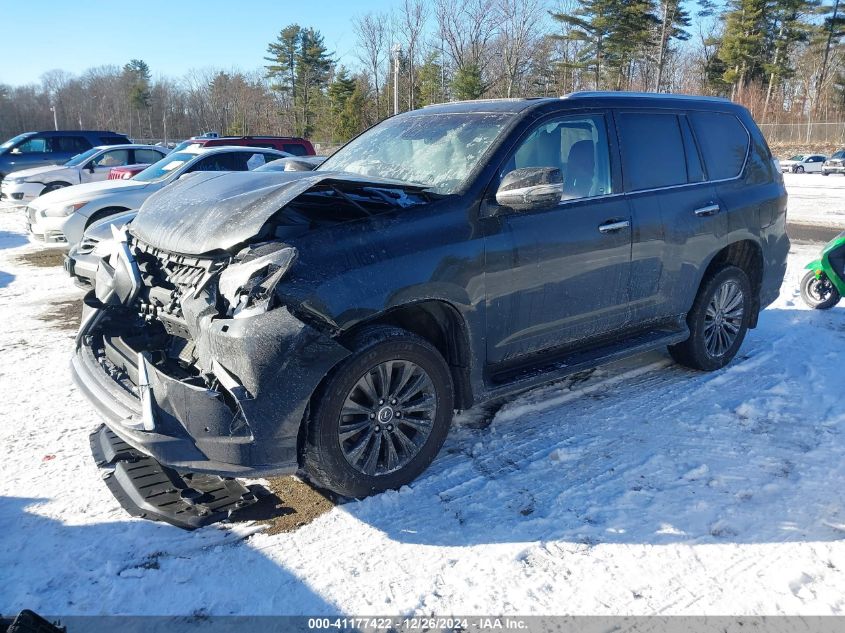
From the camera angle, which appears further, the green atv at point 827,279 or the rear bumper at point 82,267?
the green atv at point 827,279

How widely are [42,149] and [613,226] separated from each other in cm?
2124

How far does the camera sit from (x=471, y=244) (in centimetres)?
372

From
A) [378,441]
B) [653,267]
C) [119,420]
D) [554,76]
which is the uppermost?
[554,76]

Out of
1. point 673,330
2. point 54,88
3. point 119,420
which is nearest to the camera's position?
point 119,420

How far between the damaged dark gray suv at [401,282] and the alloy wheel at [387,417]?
0.01m

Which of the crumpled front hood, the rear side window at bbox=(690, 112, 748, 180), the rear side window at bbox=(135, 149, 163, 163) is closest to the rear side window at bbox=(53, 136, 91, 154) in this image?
the rear side window at bbox=(135, 149, 163, 163)

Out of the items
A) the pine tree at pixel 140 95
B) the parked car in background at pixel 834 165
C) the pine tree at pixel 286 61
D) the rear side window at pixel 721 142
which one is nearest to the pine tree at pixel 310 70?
the pine tree at pixel 286 61

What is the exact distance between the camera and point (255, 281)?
3111 millimetres

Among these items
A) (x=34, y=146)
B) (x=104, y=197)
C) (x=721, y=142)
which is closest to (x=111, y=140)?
(x=34, y=146)

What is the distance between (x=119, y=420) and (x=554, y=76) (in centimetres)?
4755

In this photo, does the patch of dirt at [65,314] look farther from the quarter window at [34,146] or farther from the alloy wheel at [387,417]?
the quarter window at [34,146]

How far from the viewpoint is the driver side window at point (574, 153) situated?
4164 millimetres

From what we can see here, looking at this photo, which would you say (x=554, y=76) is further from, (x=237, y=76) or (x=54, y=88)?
(x=54, y=88)

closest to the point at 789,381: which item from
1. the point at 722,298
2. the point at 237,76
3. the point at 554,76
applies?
the point at 722,298
